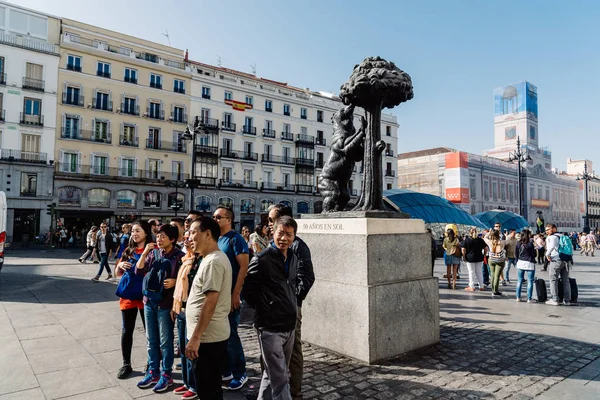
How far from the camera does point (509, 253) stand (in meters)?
12.1

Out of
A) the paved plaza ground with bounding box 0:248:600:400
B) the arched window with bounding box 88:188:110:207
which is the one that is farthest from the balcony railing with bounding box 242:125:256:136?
the paved plaza ground with bounding box 0:248:600:400

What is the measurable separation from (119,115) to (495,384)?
37870 mm

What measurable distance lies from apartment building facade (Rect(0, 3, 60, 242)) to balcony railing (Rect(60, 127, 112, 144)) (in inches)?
38.8

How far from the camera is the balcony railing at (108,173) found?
104 feet

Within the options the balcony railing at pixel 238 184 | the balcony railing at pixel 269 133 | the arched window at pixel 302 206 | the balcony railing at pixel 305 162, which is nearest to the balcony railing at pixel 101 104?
the balcony railing at pixel 238 184

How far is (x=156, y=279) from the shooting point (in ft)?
12.5

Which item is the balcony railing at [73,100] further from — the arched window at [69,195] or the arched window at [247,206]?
the arched window at [247,206]

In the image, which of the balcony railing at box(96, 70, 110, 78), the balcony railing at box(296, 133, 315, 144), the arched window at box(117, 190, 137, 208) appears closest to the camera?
the arched window at box(117, 190, 137, 208)

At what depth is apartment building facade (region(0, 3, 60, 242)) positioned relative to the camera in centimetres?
2927

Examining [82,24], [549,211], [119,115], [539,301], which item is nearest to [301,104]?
[119,115]

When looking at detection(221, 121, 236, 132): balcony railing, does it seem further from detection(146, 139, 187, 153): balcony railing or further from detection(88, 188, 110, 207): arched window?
detection(88, 188, 110, 207): arched window

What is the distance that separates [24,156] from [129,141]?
27.4 feet

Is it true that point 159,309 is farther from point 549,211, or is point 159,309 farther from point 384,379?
point 549,211

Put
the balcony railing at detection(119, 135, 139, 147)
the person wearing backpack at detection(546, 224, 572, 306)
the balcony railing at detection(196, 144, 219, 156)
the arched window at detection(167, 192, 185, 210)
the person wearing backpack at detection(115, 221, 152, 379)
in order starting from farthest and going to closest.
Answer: the balcony railing at detection(196, 144, 219, 156), the arched window at detection(167, 192, 185, 210), the balcony railing at detection(119, 135, 139, 147), the person wearing backpack at detection(546, 224, 572, 306), the person wearing backpack at detection(115, 221, 152, 379)
